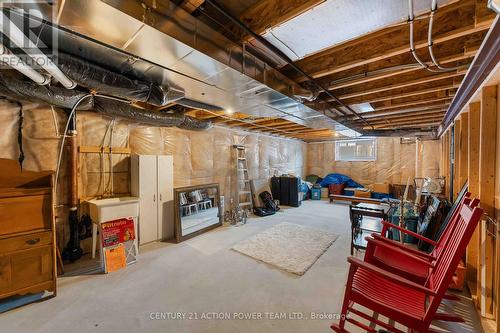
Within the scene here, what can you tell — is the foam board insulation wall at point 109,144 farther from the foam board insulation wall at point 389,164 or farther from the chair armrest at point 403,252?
the foam board insulation wall at point 389,164

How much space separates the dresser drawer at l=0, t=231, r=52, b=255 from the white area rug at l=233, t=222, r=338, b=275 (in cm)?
227

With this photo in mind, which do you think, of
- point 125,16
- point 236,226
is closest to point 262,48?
point 125,16

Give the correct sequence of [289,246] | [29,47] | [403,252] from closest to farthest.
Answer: [29,47], [403,252], [289,246]

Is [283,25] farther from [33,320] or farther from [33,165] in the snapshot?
[33,165]

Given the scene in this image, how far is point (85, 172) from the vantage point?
307 cm

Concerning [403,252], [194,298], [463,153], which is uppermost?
[463,153]

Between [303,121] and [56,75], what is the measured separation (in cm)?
329

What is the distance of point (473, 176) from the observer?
86.1 inches

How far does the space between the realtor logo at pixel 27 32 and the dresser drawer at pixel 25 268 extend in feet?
5.72

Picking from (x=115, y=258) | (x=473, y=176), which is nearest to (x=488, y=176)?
(x=473, y=176)

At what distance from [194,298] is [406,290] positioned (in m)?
1.87

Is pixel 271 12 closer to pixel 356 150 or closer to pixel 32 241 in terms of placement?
pixel 32 241

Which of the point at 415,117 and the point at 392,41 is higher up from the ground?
the point at 392,41

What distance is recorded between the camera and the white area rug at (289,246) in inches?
111
